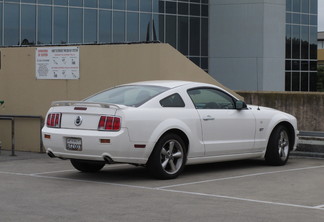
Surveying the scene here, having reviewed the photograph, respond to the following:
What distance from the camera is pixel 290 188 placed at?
349 inches

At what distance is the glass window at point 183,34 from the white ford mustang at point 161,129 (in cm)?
3389

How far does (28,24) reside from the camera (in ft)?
125

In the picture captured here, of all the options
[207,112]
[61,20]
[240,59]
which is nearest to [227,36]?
[240,59]

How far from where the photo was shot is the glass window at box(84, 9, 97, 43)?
133ft

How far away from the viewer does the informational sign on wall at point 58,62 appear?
13625mm

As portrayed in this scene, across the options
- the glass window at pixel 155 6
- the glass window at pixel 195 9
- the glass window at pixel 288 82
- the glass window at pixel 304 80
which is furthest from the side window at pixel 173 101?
the glass window at pixel 304 80

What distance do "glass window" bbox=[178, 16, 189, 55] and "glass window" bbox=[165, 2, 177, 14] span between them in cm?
65

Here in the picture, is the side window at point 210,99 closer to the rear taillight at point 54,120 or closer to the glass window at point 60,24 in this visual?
the rear taillight at point 54,120

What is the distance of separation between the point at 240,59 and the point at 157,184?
36860mm

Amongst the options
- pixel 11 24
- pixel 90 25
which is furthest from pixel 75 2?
pixel 11 24

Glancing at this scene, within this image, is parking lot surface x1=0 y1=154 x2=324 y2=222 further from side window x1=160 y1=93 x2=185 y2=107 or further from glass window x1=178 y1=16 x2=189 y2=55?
glass window x1=178 y1=16 x2=189 y2=55

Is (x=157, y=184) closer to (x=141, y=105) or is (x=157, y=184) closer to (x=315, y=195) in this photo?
(x=141, y=105)

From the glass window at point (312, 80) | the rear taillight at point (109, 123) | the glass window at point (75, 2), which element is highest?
the glass window at point (75, 2)

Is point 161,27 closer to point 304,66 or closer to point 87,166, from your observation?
point 304,66
